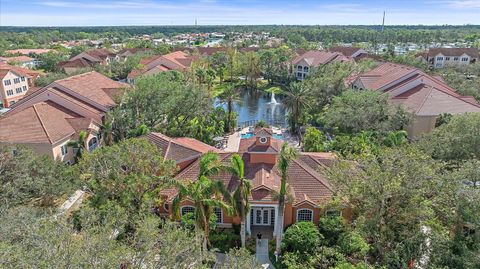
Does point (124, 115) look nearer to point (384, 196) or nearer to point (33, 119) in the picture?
point (33, 119)

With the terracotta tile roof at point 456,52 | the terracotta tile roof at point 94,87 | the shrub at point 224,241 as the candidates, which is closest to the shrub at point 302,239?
the shrub at point 224,241

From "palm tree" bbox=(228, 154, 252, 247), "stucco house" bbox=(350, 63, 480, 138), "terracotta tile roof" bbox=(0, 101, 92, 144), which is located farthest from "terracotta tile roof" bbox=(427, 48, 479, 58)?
"palm tree" bbox=(228, 154, 252, 247)

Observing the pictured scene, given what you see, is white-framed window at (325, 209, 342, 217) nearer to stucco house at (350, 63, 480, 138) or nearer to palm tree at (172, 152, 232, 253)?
palm tree at (172, 152, 232, 253)

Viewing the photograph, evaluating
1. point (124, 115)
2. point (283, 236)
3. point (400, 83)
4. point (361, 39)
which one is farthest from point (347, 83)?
point (361, 39)

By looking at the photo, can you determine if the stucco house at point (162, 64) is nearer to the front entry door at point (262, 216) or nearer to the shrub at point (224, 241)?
the front entry door at point (262, 216)

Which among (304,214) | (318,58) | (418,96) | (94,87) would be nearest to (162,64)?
(94,87)
